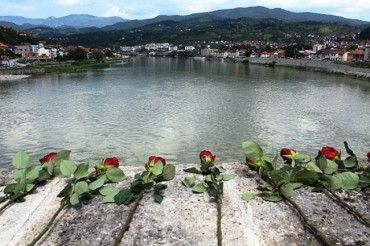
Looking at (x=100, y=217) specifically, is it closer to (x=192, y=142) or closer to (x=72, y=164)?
(x=72, y=164)

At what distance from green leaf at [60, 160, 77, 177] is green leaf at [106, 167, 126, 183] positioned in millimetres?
423

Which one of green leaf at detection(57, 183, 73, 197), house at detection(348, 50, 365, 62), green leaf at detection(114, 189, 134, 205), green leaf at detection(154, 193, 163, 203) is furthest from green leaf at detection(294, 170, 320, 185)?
house at detection(348, 50, 365, 62)

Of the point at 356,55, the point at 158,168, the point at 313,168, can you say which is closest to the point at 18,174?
the point at 158,168

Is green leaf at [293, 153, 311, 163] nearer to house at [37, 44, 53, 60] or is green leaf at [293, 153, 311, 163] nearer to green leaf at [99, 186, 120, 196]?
green leaf at [99, 186, 120, 196]

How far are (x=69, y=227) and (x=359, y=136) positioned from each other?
17322 millimetres

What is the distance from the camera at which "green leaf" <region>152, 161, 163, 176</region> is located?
416cm

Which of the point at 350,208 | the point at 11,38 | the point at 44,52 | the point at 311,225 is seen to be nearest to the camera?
the point at 311,225

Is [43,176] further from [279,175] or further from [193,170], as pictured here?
[279,175]

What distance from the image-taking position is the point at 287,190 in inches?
151

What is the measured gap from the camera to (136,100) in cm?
2991

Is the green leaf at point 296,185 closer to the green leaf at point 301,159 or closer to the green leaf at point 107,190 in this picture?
the green leaf at point 301,159

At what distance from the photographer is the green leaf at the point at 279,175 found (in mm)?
3922

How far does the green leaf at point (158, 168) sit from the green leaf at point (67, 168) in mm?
977

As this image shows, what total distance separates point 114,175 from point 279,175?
6.75ft
